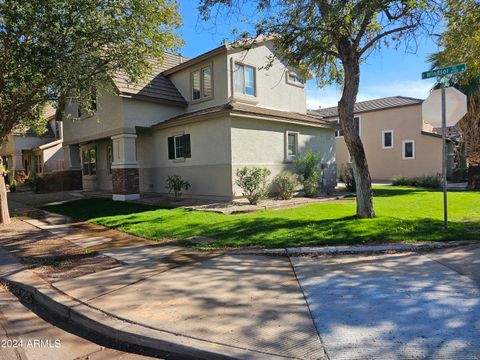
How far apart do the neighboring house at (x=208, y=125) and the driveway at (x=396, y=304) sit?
866 cm

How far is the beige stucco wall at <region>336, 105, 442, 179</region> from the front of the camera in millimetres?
27250

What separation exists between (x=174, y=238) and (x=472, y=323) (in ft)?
20.0

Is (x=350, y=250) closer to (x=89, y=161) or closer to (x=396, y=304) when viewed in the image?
(x=396, y=304)

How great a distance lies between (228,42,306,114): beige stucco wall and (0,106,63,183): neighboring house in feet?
64.3

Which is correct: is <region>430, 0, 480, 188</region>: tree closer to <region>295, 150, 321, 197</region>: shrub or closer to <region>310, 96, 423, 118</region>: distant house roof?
<region>295, 150, 321, 197</region>: shrub

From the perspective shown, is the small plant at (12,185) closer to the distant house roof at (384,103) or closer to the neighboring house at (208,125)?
the neighboring house at (208,125)

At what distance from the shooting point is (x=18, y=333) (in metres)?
4.02

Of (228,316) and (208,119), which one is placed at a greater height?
(208,119)

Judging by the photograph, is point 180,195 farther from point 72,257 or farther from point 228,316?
point 228,316

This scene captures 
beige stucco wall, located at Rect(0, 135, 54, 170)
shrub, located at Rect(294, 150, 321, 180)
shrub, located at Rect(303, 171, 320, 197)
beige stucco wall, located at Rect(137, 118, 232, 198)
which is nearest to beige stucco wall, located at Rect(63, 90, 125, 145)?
beige stucco wall, located at Rect(137, 118, 232, 198)

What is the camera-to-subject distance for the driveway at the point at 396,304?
3295 mm

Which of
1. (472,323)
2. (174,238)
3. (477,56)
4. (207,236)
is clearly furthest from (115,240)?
(477,56)

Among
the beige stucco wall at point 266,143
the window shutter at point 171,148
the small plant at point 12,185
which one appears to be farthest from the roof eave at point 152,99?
the small plant at point 12,185

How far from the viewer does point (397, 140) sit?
29.0 m
